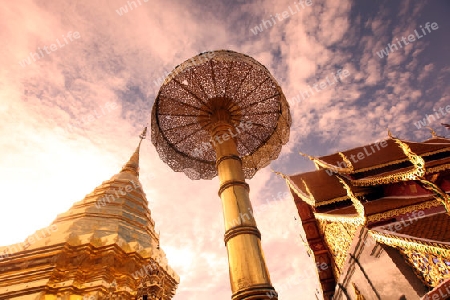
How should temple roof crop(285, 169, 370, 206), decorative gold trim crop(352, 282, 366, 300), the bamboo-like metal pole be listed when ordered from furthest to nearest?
temple roof crop(285, 169, 370, 206)
decorative gold trim crop(352, 282, 366, 300)
the bamboo-like metal pole

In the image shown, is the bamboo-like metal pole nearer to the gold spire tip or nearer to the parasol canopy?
the parasol canopy

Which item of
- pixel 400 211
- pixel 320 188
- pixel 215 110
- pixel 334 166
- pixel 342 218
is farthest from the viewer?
pixel 334 166

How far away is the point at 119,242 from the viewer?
20.8 ft

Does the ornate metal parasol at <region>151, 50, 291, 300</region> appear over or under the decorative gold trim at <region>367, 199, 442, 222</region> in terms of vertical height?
over

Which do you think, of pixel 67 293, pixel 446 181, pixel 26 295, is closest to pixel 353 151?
pixel 446 181

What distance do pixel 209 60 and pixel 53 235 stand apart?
577cm

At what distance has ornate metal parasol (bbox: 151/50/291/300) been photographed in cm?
413

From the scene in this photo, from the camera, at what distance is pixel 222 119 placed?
4.54 m

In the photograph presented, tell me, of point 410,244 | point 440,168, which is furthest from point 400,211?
point 440,168

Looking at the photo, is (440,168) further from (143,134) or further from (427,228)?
(143,134)

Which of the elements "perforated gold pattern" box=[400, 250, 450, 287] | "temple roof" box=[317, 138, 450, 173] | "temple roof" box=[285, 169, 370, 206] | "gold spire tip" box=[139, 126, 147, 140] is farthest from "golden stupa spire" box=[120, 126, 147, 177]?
"perforated gold pattern" box=[400, 250, 450, 287]

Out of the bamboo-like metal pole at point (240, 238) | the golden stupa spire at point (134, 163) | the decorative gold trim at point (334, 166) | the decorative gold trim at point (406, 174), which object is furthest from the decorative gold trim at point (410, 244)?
the golden stupa spire at point (134, 163)

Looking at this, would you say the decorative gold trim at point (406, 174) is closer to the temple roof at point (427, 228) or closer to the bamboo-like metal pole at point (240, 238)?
the temple roof at point (427, 228)

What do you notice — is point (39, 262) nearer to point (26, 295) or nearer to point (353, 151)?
point (26, 295)
